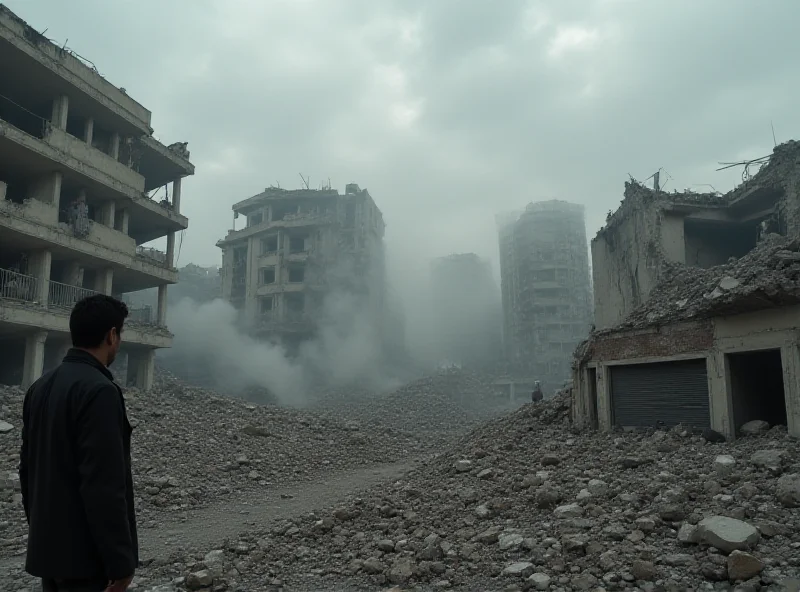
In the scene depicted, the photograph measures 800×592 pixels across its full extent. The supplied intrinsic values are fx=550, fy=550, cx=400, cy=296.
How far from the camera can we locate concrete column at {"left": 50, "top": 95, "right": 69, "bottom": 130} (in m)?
18.0

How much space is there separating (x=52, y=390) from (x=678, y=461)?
7.74 metres

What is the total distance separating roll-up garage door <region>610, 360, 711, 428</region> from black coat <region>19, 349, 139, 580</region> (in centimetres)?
994

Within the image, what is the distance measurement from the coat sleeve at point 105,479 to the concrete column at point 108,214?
2017 centimetres

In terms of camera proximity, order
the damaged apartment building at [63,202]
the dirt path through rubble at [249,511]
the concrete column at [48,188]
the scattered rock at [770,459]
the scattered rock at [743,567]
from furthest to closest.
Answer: the concrete column at [48,188] < the damaged apartment building at [63,202] < the dirt path through rubble at [249,511] < the scattered rock at [770,459] < the scattered rock at [743,567]

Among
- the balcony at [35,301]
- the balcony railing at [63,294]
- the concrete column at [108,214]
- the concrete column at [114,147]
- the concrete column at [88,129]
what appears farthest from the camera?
the concrete column at [114,147]

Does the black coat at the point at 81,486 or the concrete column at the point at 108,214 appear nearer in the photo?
the black coat at the point at 81,486

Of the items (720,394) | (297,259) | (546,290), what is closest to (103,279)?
(720,394)

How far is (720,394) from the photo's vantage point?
9.27 metres

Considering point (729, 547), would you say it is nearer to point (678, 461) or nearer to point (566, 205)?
point (678, 461)

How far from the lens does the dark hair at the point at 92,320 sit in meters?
2.46

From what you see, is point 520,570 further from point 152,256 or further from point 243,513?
point 152,256

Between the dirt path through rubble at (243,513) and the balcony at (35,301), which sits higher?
the balcony at (35,301)

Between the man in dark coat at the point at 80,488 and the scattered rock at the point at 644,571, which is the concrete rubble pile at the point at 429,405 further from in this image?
the man in dark coat at the point at 80,488

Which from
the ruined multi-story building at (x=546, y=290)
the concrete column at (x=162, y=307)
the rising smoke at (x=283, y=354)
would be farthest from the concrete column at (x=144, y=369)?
the ruined multi-story building at (x=546, y=290)
